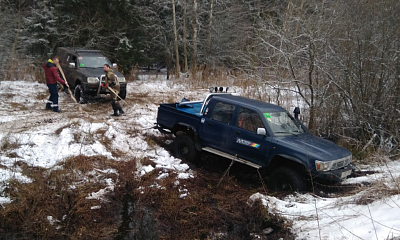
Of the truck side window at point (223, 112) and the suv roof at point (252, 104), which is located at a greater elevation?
the suv roof at point (252, 104)

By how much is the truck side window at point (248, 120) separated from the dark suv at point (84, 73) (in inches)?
246

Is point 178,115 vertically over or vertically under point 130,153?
over

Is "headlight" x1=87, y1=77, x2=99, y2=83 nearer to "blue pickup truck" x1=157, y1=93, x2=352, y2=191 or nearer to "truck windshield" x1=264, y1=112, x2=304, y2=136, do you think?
"blue pickup truck" x1=157, y1=93, x2=352, y2=191

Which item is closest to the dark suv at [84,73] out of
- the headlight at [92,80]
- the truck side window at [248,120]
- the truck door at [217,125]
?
the headlight at [92,80]

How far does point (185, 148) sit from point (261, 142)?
7.10 ft

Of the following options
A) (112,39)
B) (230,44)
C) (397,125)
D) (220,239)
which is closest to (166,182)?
(220,239)

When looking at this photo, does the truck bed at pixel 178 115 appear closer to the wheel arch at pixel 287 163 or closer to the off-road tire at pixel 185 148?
the off-road tire at pixel 185 148

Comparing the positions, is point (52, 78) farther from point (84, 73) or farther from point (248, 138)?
point (248, 138)

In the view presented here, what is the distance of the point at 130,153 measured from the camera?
28.0 ft

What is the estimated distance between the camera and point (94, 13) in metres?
21.3

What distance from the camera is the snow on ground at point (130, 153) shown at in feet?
16.5

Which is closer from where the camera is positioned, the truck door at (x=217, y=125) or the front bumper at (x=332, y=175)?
the front bumper at (x=332, y=175)

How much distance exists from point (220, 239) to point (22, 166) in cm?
444

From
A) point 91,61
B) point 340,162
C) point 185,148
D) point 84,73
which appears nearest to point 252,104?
point 185,148
